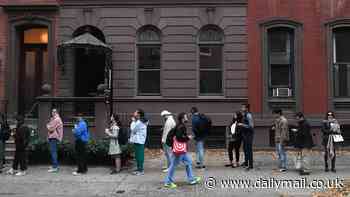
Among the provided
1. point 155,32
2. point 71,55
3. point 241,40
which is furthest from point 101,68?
point 241,40

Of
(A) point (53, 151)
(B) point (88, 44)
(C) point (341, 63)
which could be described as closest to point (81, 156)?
(A) point (53, 151)

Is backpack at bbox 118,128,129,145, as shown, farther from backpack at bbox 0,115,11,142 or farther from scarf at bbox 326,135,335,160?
scarf at bbox 326,135,335,160

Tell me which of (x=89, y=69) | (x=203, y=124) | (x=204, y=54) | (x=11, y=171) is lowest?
(x=11, y=171)

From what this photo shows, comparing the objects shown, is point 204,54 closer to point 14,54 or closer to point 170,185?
point 14,54

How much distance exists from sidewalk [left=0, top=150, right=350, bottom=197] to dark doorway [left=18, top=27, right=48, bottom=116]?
5.92 meters

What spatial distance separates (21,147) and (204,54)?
8391mm

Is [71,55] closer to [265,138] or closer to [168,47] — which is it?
[168,47]

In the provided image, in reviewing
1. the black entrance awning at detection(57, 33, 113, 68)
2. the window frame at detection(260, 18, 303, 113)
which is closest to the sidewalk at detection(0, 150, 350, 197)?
the window frame at detection(260, 18, 303, 113)

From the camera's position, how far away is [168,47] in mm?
20297

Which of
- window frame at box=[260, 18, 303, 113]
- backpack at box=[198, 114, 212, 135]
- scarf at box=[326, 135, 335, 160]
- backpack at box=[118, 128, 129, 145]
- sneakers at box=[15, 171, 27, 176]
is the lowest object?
sneakers at box=[15, 171, 27, 176]

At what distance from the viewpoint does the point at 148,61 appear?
20609 millimetres

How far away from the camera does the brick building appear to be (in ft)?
65.9

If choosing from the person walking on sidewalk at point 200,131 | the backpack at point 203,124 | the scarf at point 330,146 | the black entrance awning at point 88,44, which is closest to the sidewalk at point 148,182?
the person walking on sidewalk at point 200,131

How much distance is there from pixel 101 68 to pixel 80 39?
2.56 m
